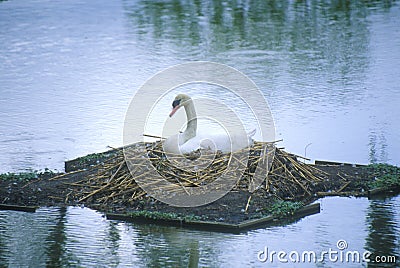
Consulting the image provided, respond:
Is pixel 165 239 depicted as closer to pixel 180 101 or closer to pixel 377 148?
pixel 180 101

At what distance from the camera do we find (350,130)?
10.8m

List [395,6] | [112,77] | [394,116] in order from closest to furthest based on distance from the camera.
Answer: [394,116] < [112,77] < [395,6]

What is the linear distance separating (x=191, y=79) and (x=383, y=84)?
9.47ft

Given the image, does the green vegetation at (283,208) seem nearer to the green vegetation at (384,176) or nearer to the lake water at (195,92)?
the lake water at (195,92)

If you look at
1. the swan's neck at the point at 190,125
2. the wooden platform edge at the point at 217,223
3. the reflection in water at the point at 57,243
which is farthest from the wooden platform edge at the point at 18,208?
the swan's neck at the point at 190,125

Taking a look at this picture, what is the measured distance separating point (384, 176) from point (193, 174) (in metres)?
1.83

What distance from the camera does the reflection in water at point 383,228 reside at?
6.56m

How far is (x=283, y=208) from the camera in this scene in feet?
24.5

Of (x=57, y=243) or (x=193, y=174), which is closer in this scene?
(x=57, y=243)

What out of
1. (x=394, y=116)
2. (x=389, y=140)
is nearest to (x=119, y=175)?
(x=389, y=140)

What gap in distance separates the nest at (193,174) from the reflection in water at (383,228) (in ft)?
2.14

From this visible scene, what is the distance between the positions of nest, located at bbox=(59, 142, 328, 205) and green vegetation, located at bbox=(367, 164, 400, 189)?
1.76ft

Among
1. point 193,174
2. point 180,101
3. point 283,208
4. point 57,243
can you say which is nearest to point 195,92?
point 180,101

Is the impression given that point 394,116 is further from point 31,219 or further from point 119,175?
point 31,219
